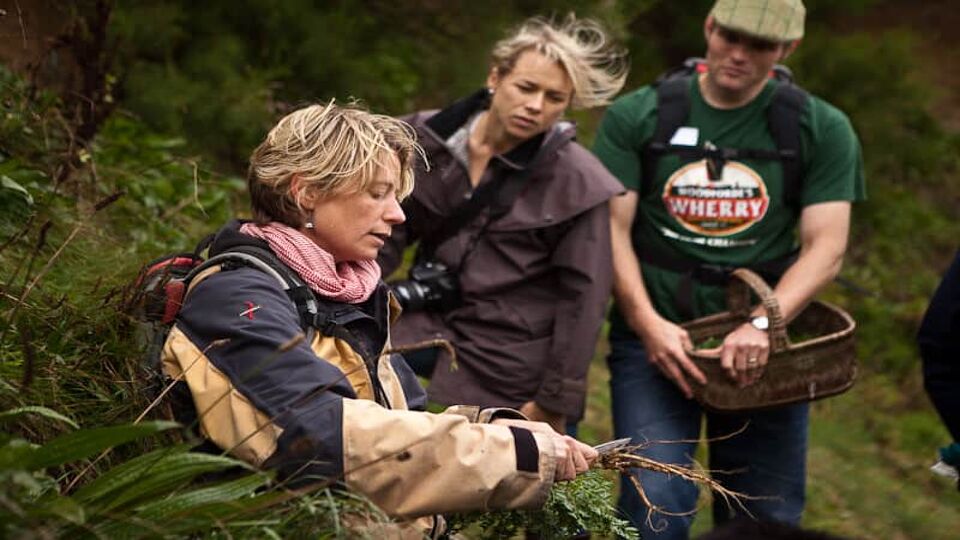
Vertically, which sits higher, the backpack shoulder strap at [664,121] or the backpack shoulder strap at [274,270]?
the backpack shoulder strap at [274,270]

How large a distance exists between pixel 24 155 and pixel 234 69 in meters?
2.90

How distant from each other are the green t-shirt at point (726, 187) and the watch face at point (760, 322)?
0.69ft

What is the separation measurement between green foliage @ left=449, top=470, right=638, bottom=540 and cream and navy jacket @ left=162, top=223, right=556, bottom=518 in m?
0.35

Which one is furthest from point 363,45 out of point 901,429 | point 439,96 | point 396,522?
point 396,522

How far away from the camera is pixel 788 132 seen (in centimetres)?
480

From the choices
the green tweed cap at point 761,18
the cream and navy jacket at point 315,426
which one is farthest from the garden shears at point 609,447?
the green tweed cap at point 761,18

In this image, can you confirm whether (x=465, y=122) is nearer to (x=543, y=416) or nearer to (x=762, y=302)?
(x=543, y=416)

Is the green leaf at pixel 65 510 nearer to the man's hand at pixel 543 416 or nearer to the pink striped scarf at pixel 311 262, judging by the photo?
the pink striped scarf at pixel 311 262

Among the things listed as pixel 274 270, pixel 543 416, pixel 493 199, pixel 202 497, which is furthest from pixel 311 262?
pixel 543 416

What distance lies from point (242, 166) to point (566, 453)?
16.7 feet

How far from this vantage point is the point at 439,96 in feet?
30.3

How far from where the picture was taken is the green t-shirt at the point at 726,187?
15.8ft

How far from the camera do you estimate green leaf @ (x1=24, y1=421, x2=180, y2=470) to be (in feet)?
8.00

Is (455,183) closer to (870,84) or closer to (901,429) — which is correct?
(901,429)
